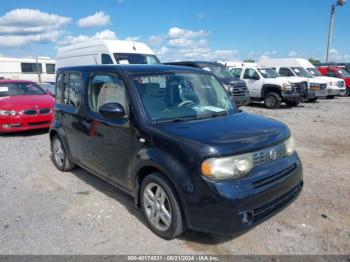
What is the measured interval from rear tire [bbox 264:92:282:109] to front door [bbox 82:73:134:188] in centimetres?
1168

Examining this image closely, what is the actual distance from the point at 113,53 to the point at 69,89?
6696mm

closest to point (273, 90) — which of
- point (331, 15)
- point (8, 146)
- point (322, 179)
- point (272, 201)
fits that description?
point (322, 179)

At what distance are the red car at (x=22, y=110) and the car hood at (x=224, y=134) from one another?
6.42 meters

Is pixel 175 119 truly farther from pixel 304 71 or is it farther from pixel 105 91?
pixel 304 71

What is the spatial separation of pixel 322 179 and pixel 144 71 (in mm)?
3394

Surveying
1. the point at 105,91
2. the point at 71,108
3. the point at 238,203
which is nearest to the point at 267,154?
the point at 238,203

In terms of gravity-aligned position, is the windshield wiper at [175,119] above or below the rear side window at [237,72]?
below

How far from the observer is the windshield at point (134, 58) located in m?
11.4

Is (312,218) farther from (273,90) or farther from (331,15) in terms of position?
(331,15)

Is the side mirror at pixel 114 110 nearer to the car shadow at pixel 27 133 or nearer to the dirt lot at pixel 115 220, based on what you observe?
the dirt lot at pixel 115 220

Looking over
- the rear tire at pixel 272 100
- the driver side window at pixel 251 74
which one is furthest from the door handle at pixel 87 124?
the driver side window at pixel 251 74

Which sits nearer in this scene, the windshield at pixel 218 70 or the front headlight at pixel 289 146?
the front headlight at pixel 289 146

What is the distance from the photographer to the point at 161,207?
3266 millimetres

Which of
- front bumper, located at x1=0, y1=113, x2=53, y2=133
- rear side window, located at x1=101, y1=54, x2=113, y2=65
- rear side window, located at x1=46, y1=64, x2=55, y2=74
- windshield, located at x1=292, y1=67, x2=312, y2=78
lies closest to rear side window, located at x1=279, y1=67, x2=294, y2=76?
windshield, located at x1=292, y1=67, x2=312, y2=78
